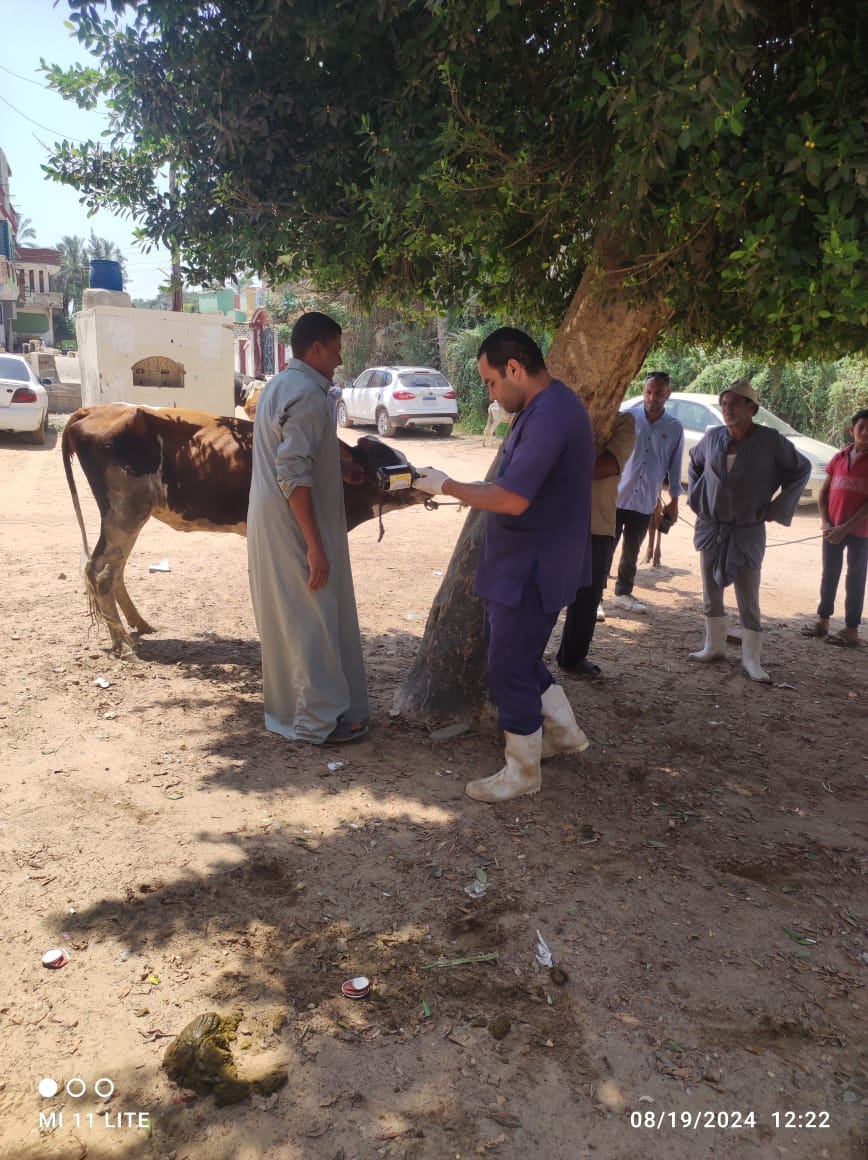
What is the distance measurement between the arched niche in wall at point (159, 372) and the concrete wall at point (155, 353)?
0.26 ft

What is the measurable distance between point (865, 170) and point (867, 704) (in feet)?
13.0

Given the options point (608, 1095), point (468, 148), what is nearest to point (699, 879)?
point (608, 1095)

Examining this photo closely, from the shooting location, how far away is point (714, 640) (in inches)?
245

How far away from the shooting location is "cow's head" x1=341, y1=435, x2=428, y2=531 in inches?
207

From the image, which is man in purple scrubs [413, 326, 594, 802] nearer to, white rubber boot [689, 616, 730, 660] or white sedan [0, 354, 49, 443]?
white rubber boot [689, 616, 730, 660]

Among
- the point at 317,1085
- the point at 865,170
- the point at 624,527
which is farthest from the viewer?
the point at 624,527

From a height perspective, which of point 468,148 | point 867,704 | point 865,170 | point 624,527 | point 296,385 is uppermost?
point 468,148

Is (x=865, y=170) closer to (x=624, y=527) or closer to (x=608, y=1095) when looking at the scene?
(x=608, y=1095)

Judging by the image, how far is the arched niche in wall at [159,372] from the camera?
17516 mm

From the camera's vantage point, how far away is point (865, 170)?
2.71m

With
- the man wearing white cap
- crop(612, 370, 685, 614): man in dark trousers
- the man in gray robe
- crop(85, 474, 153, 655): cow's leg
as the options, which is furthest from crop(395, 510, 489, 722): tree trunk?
crop(612, 370, 685, 614): man in dark trousers

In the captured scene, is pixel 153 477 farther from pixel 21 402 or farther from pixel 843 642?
pixel 21 402

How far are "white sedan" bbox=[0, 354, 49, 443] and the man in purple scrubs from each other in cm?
1411

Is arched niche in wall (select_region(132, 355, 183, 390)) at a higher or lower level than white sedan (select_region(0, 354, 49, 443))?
higher
